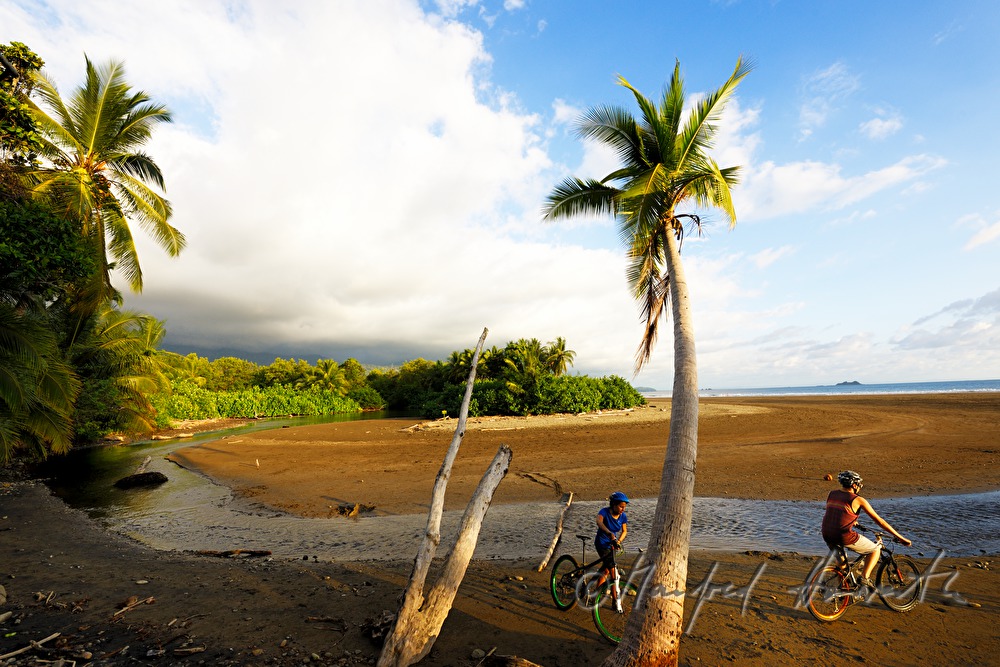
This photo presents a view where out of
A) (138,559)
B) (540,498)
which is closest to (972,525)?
(540,498)

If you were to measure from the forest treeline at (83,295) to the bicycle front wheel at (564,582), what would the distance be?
37.2 feet

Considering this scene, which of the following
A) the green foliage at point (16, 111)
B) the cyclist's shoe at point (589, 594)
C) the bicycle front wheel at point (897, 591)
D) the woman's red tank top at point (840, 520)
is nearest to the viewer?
the woman's red tank top at point (840, 520)

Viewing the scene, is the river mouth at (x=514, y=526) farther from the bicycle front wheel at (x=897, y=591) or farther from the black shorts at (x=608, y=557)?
the black shorts at (x=608, y=557)

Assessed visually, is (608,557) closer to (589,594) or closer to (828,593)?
(589,594)

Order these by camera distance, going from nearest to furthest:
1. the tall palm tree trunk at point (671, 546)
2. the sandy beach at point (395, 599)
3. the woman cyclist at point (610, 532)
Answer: the tall palm tree trunk at point (671, 546), the sandy beach at point (395, 599), the woman cyclist at point (610, 532)

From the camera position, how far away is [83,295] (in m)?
18.0

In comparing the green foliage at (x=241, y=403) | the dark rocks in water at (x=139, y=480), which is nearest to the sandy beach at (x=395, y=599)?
the dark rocks in water at (x=139, y=480)

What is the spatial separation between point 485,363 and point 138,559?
33808 millimetres

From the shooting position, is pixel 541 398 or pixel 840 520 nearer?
pixel 840 520

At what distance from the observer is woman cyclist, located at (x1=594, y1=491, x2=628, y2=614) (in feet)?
18.7

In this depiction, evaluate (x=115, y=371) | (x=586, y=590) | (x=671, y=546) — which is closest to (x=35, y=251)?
(x=586, y=590)

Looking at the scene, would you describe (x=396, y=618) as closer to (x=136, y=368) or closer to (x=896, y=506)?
(x=896, y=506)

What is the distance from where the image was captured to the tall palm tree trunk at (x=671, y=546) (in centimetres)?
436

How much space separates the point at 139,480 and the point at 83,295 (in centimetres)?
814
